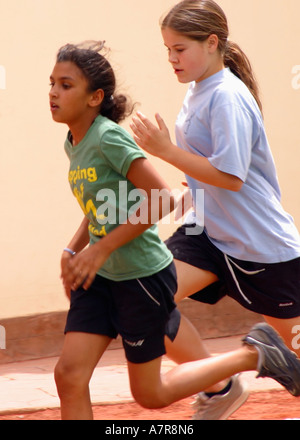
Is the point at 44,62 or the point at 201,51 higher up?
the point at 201,51

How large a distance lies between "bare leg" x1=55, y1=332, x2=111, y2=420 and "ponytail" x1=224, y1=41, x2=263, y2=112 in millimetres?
1349

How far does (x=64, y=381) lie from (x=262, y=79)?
3.98 m

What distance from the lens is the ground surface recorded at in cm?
464

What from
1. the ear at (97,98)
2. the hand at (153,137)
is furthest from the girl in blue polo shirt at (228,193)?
the ear at (97,98)

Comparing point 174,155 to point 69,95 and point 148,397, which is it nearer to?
point 69,95

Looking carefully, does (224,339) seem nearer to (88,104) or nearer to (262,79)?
(262,79)

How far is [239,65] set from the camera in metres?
3.97

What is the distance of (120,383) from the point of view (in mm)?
5453

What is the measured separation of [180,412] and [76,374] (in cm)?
167

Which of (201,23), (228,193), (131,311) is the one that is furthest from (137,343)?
(201,23)

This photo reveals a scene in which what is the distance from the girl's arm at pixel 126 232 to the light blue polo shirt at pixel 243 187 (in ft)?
1.36

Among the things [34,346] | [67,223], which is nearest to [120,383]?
[34,346]

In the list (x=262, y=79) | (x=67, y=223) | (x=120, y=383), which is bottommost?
(x=120, y=383)

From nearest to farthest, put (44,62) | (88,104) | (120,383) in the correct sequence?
(88,104) → (120,383) → (44,62)
